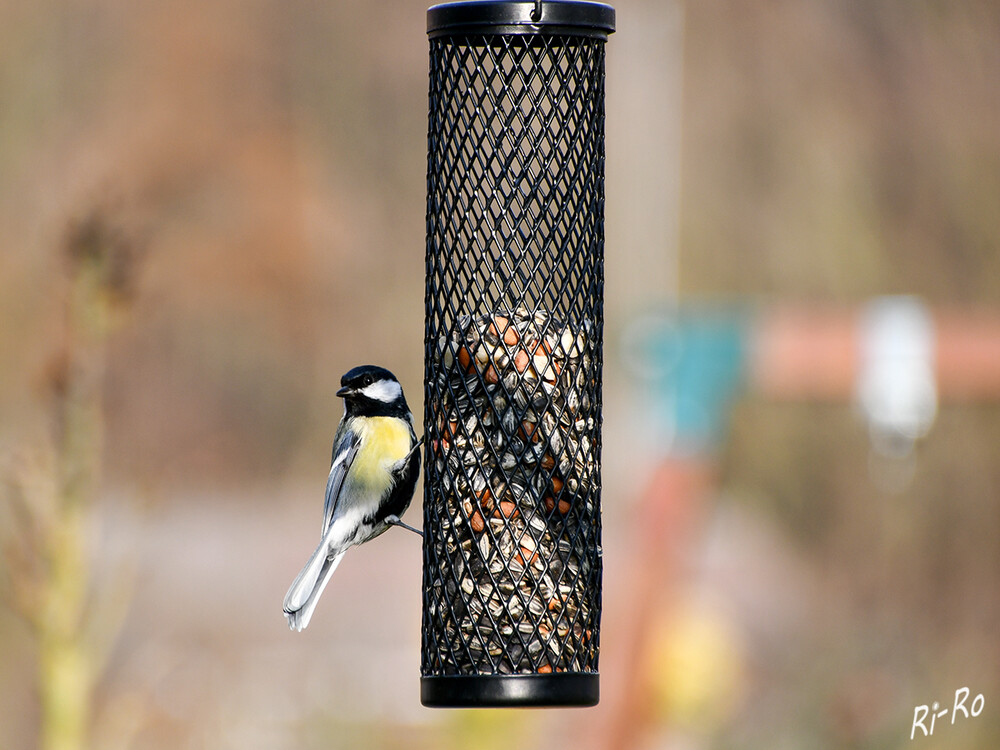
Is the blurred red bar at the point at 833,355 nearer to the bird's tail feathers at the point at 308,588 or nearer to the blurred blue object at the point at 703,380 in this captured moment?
the blurred blue object at the point at 703,380

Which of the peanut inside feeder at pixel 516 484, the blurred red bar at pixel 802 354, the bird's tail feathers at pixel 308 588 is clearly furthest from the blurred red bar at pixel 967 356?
the peanut inside feeder at pixel 516 484

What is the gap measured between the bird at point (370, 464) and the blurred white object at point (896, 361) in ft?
29.6

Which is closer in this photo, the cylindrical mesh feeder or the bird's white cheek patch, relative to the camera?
the cylindrical mesh feeder

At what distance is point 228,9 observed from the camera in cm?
2055

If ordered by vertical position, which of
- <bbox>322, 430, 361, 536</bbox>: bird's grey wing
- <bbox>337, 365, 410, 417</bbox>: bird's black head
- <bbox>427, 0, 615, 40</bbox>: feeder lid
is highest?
<bbox>427, 0, 615, 40</bbox>: feeder lid

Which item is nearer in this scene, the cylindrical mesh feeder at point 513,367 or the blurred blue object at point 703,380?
the cylindrical mesh feeder at point 513,367

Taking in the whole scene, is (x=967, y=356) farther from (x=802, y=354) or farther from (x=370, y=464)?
(x=370, y=464)

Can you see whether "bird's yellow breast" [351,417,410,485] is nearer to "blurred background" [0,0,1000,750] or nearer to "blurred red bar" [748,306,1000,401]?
"blurred background" [0,0,1000,750]

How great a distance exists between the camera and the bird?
4.33 meters

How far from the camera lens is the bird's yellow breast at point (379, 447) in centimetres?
436

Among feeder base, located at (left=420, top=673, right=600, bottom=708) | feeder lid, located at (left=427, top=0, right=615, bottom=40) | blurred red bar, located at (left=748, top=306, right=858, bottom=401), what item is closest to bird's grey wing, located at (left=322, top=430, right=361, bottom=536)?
feeder base, located at (left=420, top=673, right=600, bottom=708)

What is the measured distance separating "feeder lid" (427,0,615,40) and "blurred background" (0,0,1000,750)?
481 centimetres

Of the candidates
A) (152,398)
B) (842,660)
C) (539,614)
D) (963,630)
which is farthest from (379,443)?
(152,398)

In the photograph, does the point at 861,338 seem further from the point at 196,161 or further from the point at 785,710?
the point at 196,161
